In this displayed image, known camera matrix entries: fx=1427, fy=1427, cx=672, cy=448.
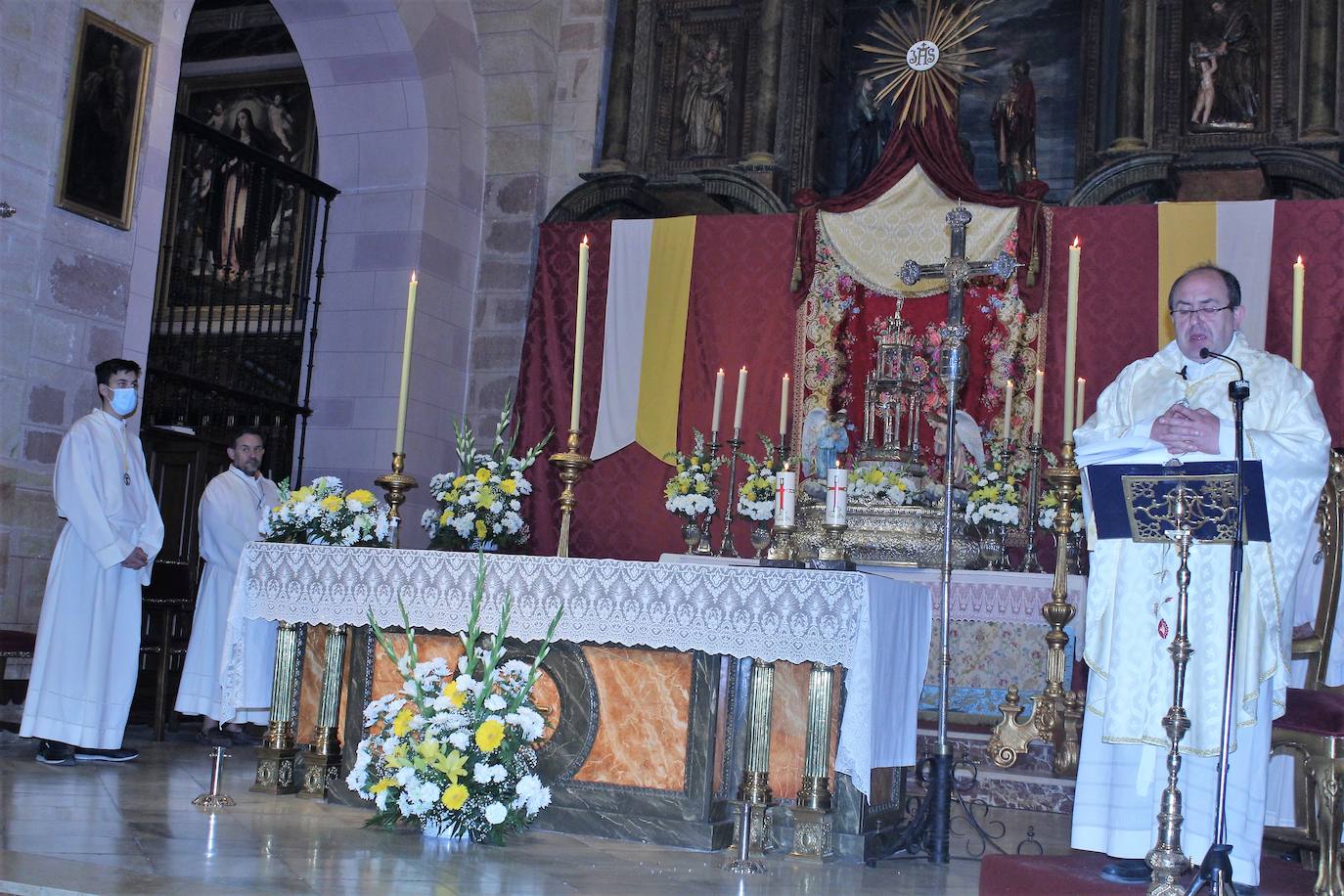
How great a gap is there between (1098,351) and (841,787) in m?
4.76

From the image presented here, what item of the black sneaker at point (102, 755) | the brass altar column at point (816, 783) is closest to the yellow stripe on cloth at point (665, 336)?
the black sneaker at point (102, 755)

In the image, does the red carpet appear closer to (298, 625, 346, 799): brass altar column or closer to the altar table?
the altar table

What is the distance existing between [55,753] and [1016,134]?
7148 millimetres

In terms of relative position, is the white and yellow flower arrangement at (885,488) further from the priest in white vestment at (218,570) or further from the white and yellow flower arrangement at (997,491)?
the priest in white vestment at (218,570)

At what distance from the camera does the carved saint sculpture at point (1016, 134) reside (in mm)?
9828

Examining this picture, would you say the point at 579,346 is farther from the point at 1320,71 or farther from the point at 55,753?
the point at 1320,71

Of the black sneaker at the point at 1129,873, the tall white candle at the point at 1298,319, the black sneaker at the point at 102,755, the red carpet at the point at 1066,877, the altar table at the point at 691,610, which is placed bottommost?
the black sneaker at the point at 102,755

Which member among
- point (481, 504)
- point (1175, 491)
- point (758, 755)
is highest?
point (1175, 491)

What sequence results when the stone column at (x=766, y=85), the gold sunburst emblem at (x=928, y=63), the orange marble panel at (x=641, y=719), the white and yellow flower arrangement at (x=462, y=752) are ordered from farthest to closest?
the stone column at (x=766, y=85), the gold sunburst emblem at (x=928, y=63), the orange marble panel at (x=641, y=719), the white and yellow flower arrangement at (x=462, y=752)

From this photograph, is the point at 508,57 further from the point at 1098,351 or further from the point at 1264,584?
the point at 1264,584

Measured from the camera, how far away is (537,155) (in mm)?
10758

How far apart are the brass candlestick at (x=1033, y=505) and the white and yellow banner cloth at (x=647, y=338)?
2625 millimetres

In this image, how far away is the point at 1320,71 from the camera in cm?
905

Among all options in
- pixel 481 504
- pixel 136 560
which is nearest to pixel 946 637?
pixel 481 504
